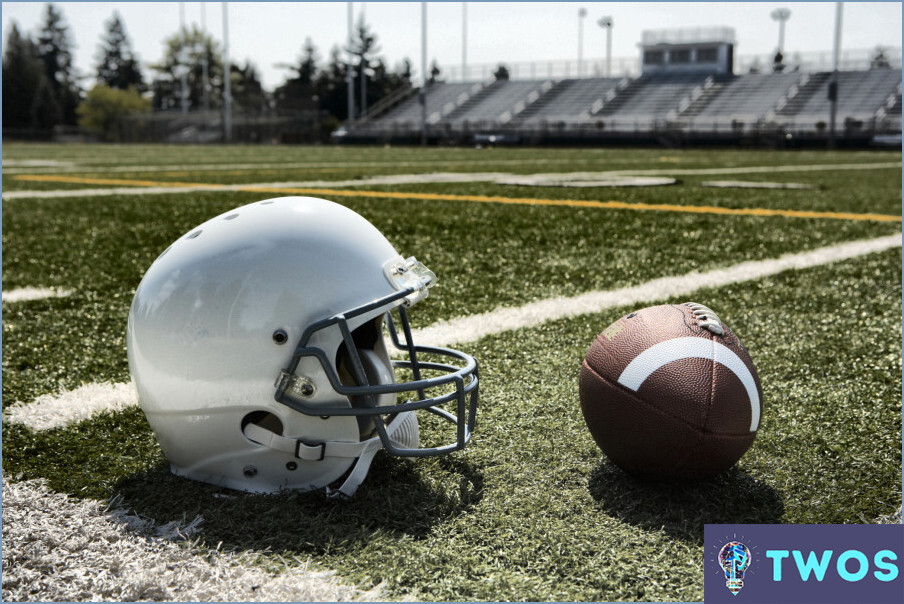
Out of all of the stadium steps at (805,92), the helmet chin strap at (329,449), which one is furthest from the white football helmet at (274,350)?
the stadium steps at (805,92)

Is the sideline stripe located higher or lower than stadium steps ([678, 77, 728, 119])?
lower

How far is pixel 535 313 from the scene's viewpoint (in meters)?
3.48

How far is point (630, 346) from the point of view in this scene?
1967 mm

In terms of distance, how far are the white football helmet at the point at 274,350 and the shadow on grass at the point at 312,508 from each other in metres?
0.05

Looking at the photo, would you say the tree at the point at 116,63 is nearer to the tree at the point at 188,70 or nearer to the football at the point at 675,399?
the tree at the point at 188,70

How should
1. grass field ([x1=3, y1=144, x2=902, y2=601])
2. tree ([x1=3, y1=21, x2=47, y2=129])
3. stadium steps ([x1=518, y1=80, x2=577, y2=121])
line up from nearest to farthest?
grass field ([x1=3, y1=144, x2=902, y2=601]), stadium steps ([x1=518, y1=80, x2=577, y2=121]), tree ([x1=3, y1=21, x2=47, y2=129])

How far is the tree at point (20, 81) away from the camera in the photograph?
204ft

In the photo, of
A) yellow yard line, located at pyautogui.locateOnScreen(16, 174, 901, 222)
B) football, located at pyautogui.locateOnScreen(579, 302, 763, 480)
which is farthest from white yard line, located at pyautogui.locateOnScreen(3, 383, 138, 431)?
yellow yard line, located at pyautogui.locateOnScreen(16, 174, 901, 222)

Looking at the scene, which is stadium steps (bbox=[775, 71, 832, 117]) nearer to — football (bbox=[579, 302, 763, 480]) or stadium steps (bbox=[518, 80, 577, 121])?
stadium steps (bbox=[518, 80, 577, 121])

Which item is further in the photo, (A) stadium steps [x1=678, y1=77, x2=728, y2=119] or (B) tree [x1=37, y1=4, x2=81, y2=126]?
(B) tree [x1=37, y1=4, x2=81, y2=126]

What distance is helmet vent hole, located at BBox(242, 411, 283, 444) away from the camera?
187 centimetres

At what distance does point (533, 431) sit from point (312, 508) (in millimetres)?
638

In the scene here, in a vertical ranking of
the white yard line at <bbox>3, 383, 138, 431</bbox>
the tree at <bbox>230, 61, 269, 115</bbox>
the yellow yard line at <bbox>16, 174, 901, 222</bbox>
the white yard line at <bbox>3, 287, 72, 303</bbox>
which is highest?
the tree at <bbox>230, 61, 269, 115</bbox>

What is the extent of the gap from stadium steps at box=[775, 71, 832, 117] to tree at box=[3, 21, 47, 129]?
48853 mm
